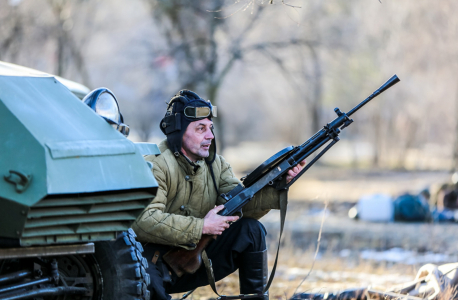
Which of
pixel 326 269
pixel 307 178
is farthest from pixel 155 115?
pixel 326 269

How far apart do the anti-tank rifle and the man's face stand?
33 cm

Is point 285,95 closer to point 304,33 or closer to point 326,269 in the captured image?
point 304,33

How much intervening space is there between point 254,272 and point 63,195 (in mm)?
1789

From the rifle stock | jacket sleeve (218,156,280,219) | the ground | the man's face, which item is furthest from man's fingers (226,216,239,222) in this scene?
the ground

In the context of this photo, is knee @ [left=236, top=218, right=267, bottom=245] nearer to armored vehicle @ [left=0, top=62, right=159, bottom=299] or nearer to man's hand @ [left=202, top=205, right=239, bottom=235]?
man's hand @ [left=202, top=205, right=239, bottom=235]

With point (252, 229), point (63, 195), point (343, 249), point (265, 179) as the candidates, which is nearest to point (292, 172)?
point (265, 179)

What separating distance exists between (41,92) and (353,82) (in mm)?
24962

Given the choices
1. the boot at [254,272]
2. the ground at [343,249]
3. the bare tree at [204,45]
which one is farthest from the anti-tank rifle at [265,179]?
the bare tree at [204,45]

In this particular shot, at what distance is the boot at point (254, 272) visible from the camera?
400 centimetres

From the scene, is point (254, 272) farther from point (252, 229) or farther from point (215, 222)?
point (215, 222)

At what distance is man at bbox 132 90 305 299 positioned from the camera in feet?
12.8

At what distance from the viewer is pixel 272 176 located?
4.04 m

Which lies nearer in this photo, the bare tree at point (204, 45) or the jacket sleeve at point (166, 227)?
the jacket sleeve at point (166, 227)

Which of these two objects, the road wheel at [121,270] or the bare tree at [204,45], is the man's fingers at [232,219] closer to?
the road wheel at [121,270]
